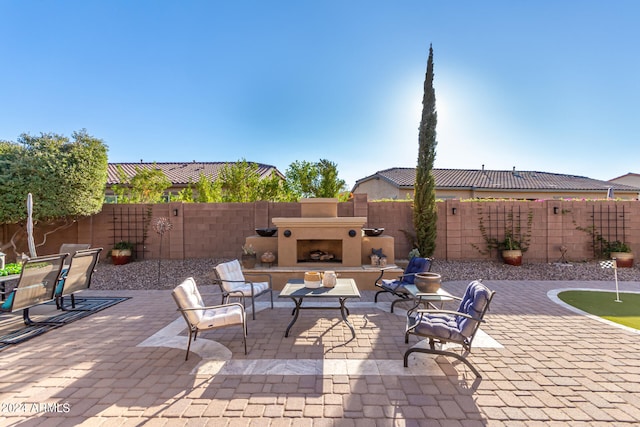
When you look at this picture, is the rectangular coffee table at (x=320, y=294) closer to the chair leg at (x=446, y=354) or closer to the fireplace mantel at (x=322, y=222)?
the chair leg at (x=446, y=354)

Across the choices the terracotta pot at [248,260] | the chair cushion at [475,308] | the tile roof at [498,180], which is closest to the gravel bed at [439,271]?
the terracotta pot at [248,260]

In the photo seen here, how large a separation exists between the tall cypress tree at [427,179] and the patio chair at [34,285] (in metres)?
8.91

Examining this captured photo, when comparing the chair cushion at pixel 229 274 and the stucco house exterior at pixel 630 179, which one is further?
the stucco house exterior at pixel 630 179

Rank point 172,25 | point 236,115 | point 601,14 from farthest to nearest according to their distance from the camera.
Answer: point 236,115, point 172,25, point 601,14

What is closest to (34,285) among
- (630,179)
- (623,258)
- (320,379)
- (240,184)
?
(320,379)

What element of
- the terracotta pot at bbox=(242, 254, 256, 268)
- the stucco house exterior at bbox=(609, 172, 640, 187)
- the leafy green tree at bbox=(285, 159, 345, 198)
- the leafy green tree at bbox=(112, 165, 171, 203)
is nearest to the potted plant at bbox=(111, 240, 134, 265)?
the leafy green tree at bbox=(112, 165, 171, 203)

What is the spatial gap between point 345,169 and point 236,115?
16.5 feet

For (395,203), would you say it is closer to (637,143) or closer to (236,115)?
(236,115)

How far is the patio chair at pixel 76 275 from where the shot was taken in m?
5.07

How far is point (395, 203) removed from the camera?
980 cm

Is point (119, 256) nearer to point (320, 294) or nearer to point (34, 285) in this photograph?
point (34, 285)

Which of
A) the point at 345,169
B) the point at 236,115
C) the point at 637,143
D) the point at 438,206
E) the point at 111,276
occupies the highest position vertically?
the point at 236,115

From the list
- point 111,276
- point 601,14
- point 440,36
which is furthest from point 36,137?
point 601,14

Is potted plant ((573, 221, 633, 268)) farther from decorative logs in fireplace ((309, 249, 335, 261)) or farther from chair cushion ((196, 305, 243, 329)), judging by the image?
chair cushion ((196, 305, 243, 329))
